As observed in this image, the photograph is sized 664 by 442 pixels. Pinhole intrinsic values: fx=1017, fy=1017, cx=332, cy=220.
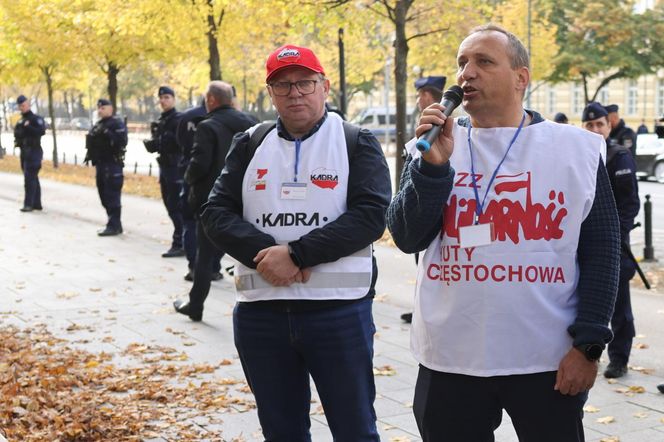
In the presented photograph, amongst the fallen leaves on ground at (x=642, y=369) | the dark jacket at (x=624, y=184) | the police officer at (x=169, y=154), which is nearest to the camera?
the dark jacket at (x=624, y=184)

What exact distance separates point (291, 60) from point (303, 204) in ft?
1.72

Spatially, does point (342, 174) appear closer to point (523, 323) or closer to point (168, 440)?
point (523, 323)

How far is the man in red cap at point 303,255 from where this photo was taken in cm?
366

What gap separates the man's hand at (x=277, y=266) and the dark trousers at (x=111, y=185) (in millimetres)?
11735

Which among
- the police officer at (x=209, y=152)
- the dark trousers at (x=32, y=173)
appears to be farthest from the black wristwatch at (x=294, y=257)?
the dark trousers at (x=32, y=173)

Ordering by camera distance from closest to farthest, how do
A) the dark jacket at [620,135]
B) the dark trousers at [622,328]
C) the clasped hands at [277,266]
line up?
the clasped hands at [277,266], the dark trousers at [622,328], the dark jacket at [620,135]

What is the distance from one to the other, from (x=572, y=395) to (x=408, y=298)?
275 inches

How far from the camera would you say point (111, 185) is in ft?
49.2

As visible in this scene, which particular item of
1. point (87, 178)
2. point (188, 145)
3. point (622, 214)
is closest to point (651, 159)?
point (87, 178)

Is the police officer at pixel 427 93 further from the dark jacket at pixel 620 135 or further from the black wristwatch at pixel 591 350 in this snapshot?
the black wristwatch at pixel 591 350

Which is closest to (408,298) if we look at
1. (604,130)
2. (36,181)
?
(604,130)

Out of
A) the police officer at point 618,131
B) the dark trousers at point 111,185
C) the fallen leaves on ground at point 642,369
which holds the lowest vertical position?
the fallen leaves on ground at point 642,369

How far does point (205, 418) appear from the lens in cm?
575

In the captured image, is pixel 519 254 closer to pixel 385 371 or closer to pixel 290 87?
pixel 290 87
